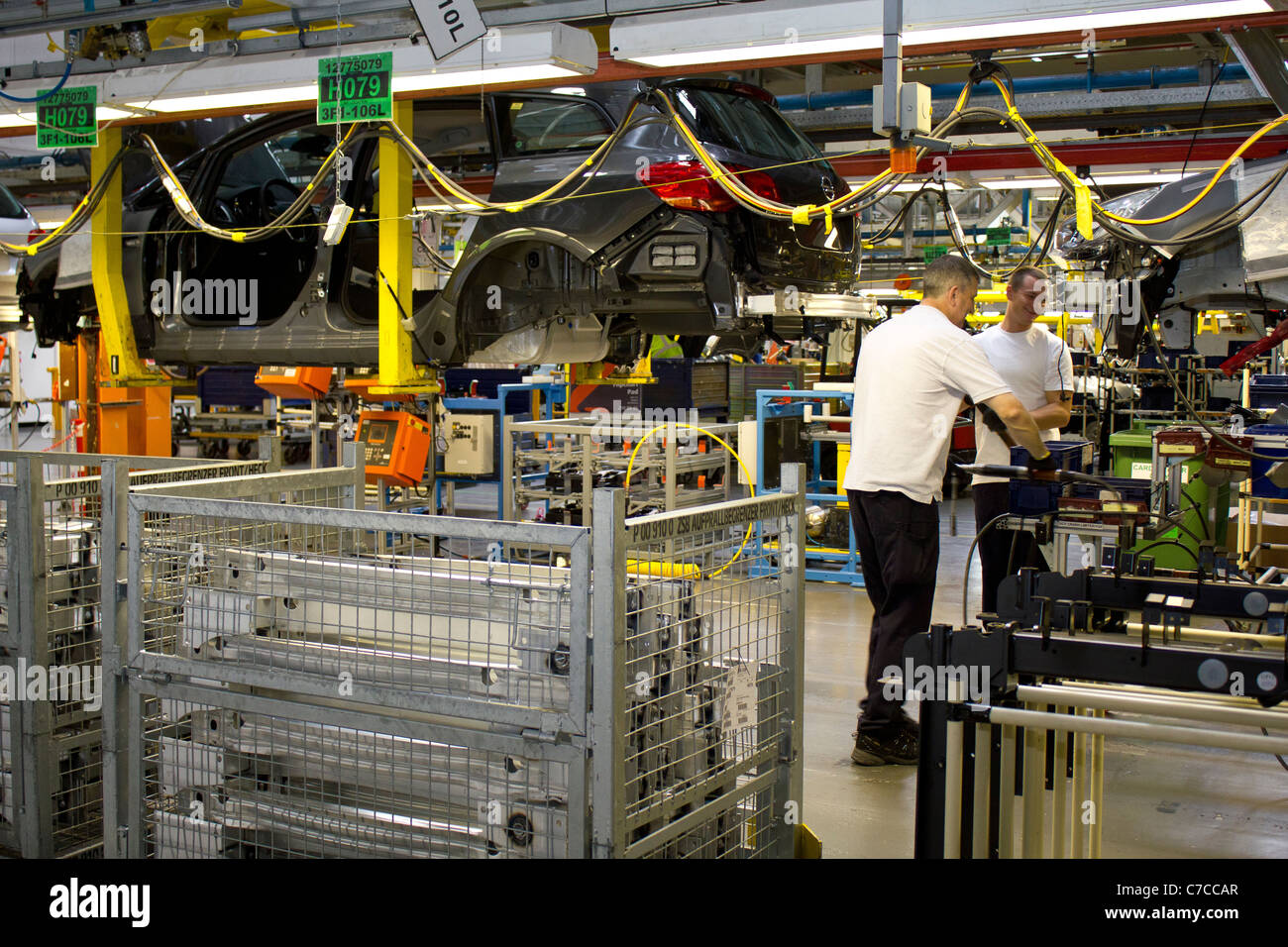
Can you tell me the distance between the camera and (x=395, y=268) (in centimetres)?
630

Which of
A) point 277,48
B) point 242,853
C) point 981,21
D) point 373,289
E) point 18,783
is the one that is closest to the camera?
point 242,853

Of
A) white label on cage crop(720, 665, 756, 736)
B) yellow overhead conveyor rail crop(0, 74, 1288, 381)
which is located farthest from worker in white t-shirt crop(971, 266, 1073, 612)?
white label on cage crop(720, 665, 756, 736)

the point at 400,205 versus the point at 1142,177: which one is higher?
the point at 1142,177

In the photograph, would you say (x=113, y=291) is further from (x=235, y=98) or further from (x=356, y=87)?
(x=356, y=87)

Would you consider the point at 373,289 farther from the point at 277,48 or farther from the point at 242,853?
the point at 242,853

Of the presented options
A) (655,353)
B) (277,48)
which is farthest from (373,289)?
(655,353)

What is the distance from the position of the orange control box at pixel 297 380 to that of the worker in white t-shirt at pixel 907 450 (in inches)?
233

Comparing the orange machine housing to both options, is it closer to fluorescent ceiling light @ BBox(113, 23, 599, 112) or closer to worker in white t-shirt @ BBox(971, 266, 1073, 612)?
fluorescent ceiling light @ BBox(113, 23, 599, 112)

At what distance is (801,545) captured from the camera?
2.82m

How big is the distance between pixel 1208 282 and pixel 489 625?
501 cm

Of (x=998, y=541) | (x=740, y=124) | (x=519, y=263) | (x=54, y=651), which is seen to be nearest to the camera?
(x=54, y=651)

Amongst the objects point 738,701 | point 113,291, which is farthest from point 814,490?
point 738,701

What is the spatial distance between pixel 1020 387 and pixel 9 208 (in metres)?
7.16

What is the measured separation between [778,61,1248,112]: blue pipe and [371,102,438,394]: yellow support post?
3.22 m
